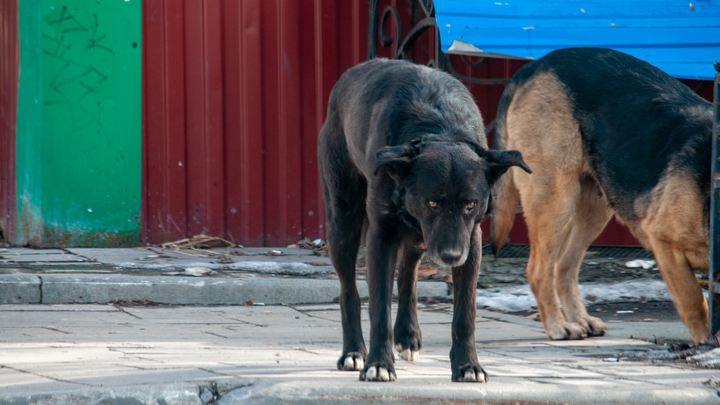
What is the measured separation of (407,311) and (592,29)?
330 centimetres

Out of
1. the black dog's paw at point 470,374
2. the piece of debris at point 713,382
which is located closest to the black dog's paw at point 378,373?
the black dog's paw at point 470,374

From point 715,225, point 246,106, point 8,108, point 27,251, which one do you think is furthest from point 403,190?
point 8,108

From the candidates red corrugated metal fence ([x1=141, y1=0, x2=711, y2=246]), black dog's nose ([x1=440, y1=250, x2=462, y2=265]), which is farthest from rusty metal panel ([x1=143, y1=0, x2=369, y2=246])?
black dog's nose ([x1=440, y1=250, x2=462, y2=265])

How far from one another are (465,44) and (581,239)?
1.61 meters

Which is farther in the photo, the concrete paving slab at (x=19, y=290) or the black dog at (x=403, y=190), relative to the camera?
the concrete paving slab at (x=19, y=290)

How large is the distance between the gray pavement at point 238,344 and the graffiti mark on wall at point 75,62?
1.36 m

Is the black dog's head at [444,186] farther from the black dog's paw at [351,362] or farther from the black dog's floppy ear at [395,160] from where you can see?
the black dog's paw at [351,362]

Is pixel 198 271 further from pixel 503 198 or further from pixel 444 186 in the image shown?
pixel 444 186

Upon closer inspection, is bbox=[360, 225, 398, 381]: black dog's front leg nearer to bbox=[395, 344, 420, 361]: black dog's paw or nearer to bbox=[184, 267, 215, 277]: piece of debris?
bbox=[395, 344, 420, 361]: black dog's paw

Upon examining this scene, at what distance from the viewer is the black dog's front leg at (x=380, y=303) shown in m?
2.98

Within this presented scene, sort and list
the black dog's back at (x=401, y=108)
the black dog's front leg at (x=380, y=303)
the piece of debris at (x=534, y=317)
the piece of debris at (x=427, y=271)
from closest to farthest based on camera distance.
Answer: the black dog's front leg at (x=380, y=303) → the black dog's back at (x=401, y=108) → the piece of debris at (x=534, y=317) → the piece of debris at (x=427, y=271)

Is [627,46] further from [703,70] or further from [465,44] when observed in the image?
[465,44]

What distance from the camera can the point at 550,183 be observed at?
4.77 meters

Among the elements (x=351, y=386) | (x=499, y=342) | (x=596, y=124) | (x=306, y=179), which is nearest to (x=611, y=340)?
A: (x=499, y=342)
